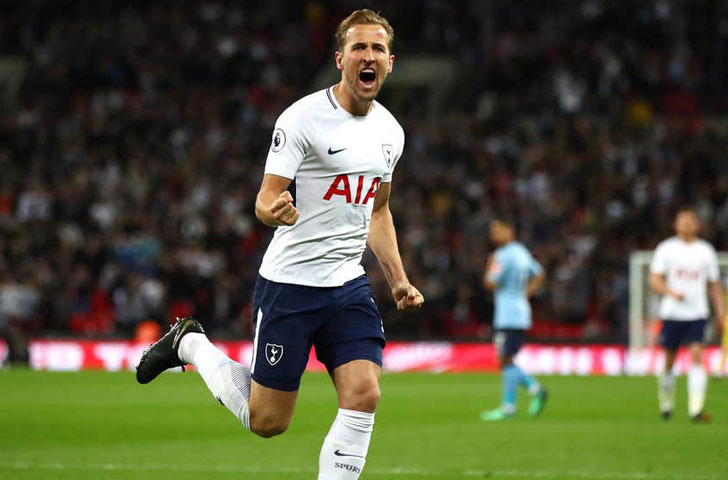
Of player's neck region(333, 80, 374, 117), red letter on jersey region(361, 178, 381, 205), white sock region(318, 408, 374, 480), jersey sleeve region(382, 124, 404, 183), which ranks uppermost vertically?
player's neck region(333, 80, 374, 117)

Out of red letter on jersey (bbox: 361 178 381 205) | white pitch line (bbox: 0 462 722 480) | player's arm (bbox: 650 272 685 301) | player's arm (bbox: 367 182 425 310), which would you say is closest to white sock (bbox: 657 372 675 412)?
player's arm (bbox: 650 272 685 301)

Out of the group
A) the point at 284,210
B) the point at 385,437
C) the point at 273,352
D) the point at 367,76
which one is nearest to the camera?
the point at 284,210

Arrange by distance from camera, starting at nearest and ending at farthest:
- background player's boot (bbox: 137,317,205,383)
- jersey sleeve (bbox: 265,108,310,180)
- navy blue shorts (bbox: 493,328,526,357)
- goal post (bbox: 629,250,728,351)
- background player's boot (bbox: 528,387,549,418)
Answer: jersey sleeve (bbox: 265,108,310,180), background player's boot (bbox: 137,317,205,383), background player's boot (bbox: 528,387,549,418), navy blue shorts (bbox: 493,328,526,357), goal post (bbox: 629,250,728,351)

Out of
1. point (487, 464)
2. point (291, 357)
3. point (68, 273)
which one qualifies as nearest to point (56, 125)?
point (68, 273)

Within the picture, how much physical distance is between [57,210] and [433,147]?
758 centimetres

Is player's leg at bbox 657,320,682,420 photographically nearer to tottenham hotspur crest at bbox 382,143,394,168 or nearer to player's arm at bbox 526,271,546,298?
player's arm at bbox 526,271,546,298

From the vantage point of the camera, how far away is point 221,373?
677 centimetres

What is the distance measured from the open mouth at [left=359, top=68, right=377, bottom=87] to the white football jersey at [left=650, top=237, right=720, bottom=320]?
27.2 ft

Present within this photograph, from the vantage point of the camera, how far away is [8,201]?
25.9 m

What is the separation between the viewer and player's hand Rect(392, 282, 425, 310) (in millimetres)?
6523

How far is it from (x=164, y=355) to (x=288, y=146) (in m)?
1.72

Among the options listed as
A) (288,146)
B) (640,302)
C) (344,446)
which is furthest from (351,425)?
(640,302)

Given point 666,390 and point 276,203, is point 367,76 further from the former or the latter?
point 666,390

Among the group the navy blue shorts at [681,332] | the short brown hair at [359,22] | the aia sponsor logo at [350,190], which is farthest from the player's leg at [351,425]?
the navy blue shorts at [681,332]
